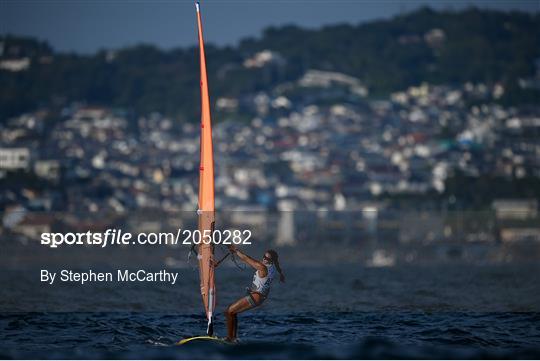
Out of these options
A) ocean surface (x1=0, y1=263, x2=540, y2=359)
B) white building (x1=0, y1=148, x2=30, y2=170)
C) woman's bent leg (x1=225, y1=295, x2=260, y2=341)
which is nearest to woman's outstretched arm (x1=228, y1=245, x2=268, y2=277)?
woman's bent leg (x1=225, y1=295, x2=260, y2=341)

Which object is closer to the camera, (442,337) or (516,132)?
(442,337)

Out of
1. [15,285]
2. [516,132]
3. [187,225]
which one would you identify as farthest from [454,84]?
[15,285]

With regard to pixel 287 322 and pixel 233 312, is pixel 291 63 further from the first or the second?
pixel 233 312

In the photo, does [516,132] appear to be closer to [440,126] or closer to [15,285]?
[440,126]

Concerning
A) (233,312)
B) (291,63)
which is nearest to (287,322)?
(233,312)

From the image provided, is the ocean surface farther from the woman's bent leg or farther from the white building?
the white building
